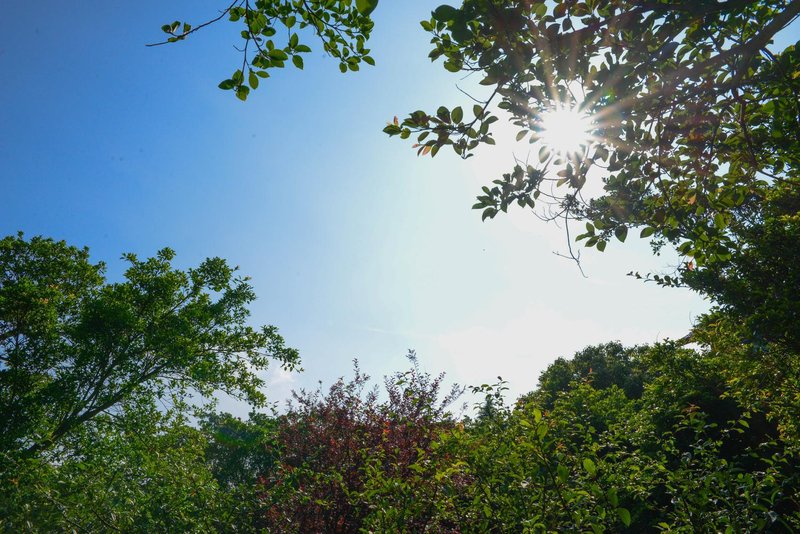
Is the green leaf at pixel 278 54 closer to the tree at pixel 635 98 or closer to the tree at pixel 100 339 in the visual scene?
the tree at pixel 635 98

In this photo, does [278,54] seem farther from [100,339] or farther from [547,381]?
[100,339]

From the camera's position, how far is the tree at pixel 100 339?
41.9ft

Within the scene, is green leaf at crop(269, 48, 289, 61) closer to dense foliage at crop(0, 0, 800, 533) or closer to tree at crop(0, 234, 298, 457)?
dense foliage at crop(0, 0, 800, 533)

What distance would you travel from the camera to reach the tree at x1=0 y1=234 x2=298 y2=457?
41.9 feet

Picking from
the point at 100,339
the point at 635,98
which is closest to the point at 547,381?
the point at 635,98

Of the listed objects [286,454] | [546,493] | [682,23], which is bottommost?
[546,493]

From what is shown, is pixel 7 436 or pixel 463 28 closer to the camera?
pixel 463 28

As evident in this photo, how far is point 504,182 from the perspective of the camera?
3.41 metres

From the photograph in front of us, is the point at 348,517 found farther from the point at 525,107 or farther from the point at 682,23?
the point at 682,23

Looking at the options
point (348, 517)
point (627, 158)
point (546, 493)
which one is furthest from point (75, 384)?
point (627, 158)

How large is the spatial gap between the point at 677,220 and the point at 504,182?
4.56 ft

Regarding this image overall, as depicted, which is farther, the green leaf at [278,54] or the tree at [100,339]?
the tree at [100,339]

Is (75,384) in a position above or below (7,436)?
above

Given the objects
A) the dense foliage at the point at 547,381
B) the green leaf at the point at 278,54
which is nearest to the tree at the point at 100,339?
the dense foliage at the point at 547,381
